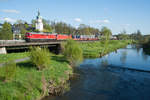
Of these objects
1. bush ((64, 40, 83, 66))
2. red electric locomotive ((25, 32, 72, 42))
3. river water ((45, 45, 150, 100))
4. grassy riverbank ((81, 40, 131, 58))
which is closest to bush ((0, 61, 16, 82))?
river water ((45, 45, 150, 100))

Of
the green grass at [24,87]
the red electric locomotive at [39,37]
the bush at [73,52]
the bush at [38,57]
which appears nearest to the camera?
the green grass at [24,87]

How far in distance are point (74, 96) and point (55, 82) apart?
2.71 metres

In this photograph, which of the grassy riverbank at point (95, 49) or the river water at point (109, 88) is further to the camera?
the grassy riverbank at point (95, 49)

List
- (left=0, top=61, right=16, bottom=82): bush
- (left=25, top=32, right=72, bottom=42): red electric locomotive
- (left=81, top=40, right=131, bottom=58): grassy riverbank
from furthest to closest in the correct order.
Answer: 1. (left=81, top=40, right=131, bottom=58): grassy riverbank
2. (left=25, top=32, right=72, bottom=42): red electric locomotive
3. (left=0, top=61, right=16, bottom=82): bush

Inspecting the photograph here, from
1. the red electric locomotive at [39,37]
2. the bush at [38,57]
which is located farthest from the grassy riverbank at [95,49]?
the bush at [38,57]

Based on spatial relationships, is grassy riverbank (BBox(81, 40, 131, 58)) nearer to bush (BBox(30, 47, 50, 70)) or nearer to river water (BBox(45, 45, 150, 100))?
river water (BBox(45, 45, 150, 100))

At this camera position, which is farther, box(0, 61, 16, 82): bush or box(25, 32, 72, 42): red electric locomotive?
box(25, 32, 72, 42): red electric locomotive

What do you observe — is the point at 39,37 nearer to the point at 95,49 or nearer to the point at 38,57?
the point at 95,49

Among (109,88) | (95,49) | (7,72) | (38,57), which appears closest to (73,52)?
(38,57)

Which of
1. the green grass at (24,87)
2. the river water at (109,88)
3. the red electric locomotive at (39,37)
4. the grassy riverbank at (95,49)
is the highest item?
the red electric locomotive at (39,37)

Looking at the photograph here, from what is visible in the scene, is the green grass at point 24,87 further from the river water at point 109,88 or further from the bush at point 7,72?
the river water at point 109,88

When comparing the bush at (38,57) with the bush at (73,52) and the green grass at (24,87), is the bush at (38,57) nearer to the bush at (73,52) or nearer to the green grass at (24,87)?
the green grass at (24,87)

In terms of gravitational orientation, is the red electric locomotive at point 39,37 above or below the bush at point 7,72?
above

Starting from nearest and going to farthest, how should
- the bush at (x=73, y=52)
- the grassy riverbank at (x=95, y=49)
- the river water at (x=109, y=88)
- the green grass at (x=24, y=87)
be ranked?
the green grass at (x=24, y=87) < the river water at (x=109, y=88) < the bush at (x=73, y=52) < the grassy riverbank at (x=95, y=49)
